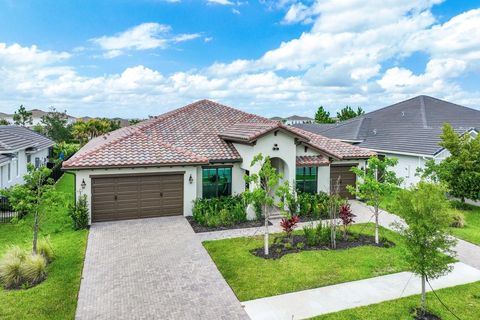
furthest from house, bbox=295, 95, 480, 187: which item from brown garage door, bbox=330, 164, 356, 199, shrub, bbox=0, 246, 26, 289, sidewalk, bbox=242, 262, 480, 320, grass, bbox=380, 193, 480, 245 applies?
shrub, bbox=0, 246, 26, 289

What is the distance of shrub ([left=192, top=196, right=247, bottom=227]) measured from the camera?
57.0 ft

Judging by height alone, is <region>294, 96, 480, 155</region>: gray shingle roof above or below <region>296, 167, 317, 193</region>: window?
above

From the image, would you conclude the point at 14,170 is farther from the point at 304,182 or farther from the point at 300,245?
the point at 300,245

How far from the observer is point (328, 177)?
71.9 feet

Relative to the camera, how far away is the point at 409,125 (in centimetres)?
3212

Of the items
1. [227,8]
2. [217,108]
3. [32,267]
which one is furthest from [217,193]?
[227,8]

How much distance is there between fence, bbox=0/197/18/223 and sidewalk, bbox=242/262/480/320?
15.2 m

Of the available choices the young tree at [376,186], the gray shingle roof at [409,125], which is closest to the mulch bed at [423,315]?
the young tree at [376,186]

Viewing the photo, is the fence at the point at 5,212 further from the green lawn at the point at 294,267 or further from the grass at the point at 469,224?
the grass at the point at 469,224

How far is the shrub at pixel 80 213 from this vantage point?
16562mm

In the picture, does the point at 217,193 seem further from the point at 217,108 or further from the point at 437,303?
the point at 437,303

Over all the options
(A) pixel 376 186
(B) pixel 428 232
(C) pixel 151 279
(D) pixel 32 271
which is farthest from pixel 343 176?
(D) pixel 32 271

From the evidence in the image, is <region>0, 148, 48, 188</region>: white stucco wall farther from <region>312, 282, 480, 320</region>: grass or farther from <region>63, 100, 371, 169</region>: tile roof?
<region>312, 282, 480, 320</region>: grass

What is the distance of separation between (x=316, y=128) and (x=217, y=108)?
24.6 metres
